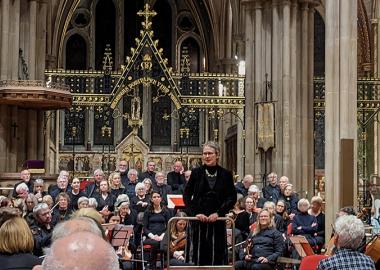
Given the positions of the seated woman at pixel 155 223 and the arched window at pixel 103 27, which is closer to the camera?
the seated woman at pixel 155 223

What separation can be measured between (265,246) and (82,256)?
875 cm

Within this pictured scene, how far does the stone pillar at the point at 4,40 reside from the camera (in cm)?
1847

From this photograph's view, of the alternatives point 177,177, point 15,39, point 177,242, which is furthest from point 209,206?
point 15,39

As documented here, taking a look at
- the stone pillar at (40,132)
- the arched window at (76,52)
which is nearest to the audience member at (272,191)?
the stone pillar at (40,132)

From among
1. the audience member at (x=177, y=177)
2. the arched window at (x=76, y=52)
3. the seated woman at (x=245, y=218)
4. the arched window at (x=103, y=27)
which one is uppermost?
the arched window at (x=103, y=27)

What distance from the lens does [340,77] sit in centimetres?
1531

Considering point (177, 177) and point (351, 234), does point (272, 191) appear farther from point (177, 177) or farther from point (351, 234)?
point (351, 234)

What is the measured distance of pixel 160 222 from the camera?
1207 centimetres

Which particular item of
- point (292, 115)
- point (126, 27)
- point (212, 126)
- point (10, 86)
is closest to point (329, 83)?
point (292, 115)

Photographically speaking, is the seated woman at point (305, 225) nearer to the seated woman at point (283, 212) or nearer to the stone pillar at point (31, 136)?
the seated woman at point (283, 212)

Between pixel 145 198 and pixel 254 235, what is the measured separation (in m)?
2.45

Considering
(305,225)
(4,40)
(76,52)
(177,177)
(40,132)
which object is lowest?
(305,225)

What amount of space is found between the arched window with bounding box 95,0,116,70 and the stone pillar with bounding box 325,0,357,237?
2263 cm

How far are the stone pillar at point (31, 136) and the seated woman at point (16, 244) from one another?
14758 millimetres
